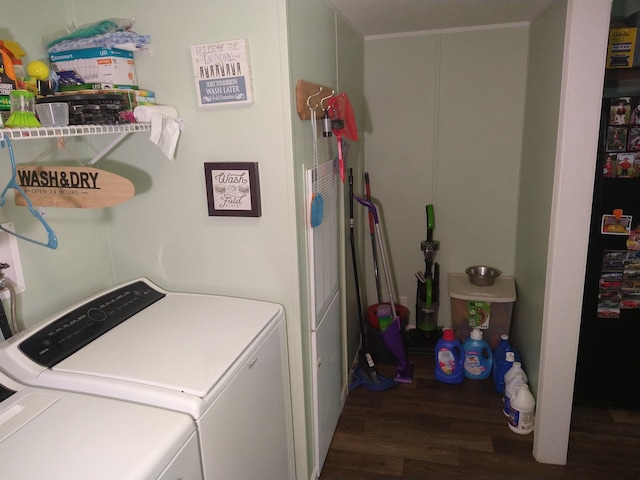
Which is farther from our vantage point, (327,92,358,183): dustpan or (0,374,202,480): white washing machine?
(327,92,358,183): dustpan

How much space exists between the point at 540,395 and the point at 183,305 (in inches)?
65.7

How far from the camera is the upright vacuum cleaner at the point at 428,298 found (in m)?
2.91

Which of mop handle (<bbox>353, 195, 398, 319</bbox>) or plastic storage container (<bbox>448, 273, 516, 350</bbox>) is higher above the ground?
mop handle (<bbox>353, 195, 398, 319</bbox>)

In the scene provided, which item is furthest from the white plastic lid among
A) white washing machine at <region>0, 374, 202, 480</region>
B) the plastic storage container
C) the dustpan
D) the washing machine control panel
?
white washing machine at <region>0, 374, 202, 480</region>

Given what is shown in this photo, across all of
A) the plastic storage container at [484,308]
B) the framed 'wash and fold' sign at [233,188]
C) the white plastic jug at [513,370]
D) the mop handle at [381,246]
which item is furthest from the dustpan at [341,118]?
the white plastic jug at [513,370]

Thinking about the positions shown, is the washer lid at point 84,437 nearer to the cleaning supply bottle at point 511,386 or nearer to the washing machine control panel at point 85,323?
the washing machine control panel at point 85,323

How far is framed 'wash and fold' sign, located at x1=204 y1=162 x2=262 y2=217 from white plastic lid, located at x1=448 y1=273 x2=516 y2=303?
1.65 m

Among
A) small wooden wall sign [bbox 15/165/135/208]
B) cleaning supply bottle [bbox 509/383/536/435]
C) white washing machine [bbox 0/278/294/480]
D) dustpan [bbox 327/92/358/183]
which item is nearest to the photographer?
white washing machine [bbox 0/278/294/480]

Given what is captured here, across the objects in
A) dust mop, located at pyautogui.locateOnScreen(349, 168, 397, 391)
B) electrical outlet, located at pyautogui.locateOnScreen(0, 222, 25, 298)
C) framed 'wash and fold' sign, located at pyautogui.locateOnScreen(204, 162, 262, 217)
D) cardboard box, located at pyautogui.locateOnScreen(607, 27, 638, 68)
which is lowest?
dust mop, located at pyautogui.locateOnScreen(349, 168, 397, 391)

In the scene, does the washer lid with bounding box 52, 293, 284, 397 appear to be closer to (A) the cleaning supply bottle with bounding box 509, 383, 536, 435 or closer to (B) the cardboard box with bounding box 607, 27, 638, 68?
(A) the cleaning supply bottle with bounding box 509, 383, 536, 435

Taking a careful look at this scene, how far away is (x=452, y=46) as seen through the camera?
271 centimetres

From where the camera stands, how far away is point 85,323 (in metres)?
1.46

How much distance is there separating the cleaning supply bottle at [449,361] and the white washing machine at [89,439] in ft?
6.28

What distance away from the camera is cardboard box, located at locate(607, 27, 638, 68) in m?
2.04
